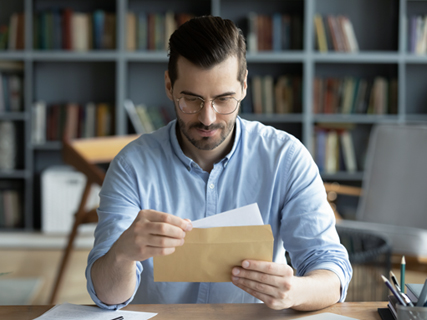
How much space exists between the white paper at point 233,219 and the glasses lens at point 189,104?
35 cm

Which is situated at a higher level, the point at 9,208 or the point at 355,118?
the point at 355,118

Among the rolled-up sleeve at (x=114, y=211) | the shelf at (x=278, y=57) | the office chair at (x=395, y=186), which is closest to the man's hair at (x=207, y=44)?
the rolled-up sleeve at (x=114, y=211)

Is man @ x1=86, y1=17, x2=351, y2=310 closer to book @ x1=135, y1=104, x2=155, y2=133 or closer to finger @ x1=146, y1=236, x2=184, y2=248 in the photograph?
finger @ x1=146, y1=236, x2=184, y2=248

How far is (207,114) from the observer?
1129 mm

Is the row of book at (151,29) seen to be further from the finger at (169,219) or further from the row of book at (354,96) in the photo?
the finger at (169,219)

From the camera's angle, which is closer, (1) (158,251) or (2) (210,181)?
(1) (158,251)

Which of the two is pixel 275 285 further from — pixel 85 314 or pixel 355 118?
pixel 355 118

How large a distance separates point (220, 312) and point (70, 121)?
3.01 m

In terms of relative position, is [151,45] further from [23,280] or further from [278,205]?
[278,205]

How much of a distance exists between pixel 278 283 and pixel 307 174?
0.40 metres

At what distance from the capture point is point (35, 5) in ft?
12.3

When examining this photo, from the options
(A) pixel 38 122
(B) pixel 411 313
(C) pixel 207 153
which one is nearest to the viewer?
(B) pixel 411 313

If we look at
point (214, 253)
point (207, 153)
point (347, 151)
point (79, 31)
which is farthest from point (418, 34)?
point (214, 253)

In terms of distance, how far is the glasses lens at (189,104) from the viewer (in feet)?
3.75
